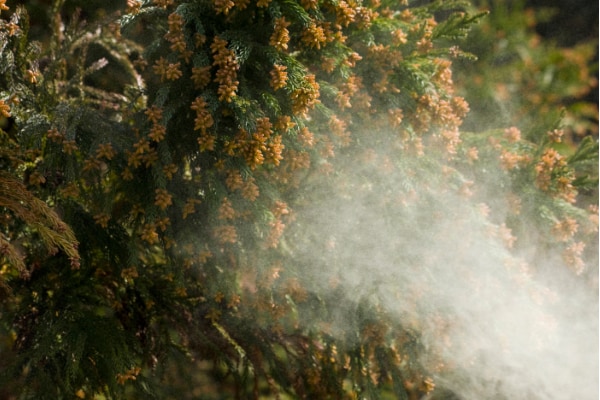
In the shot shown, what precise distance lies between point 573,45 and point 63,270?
398 centimetres

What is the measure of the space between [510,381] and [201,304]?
134 cm

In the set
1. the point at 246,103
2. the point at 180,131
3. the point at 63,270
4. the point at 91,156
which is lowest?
the point at 63,270

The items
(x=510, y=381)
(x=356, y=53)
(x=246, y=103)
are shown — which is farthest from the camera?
(x=510, y=381)

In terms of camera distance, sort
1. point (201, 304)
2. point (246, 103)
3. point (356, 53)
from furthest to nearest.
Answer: point (201, 304), point (356, 53), point (246, 103)

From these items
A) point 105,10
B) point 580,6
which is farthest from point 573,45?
point 105,10

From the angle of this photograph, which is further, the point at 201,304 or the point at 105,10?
the point at 105,10

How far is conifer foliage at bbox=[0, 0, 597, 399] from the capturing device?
2080 mm

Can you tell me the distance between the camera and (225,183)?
2.23 meters

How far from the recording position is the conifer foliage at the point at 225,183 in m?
2.08

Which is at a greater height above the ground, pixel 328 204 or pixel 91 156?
pixel 328 204

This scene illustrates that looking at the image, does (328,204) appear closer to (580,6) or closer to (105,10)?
(105,10)

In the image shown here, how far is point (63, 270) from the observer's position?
2.40 metres

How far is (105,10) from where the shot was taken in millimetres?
Answer: 3217

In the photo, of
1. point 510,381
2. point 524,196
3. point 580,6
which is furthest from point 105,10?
point 580,6
